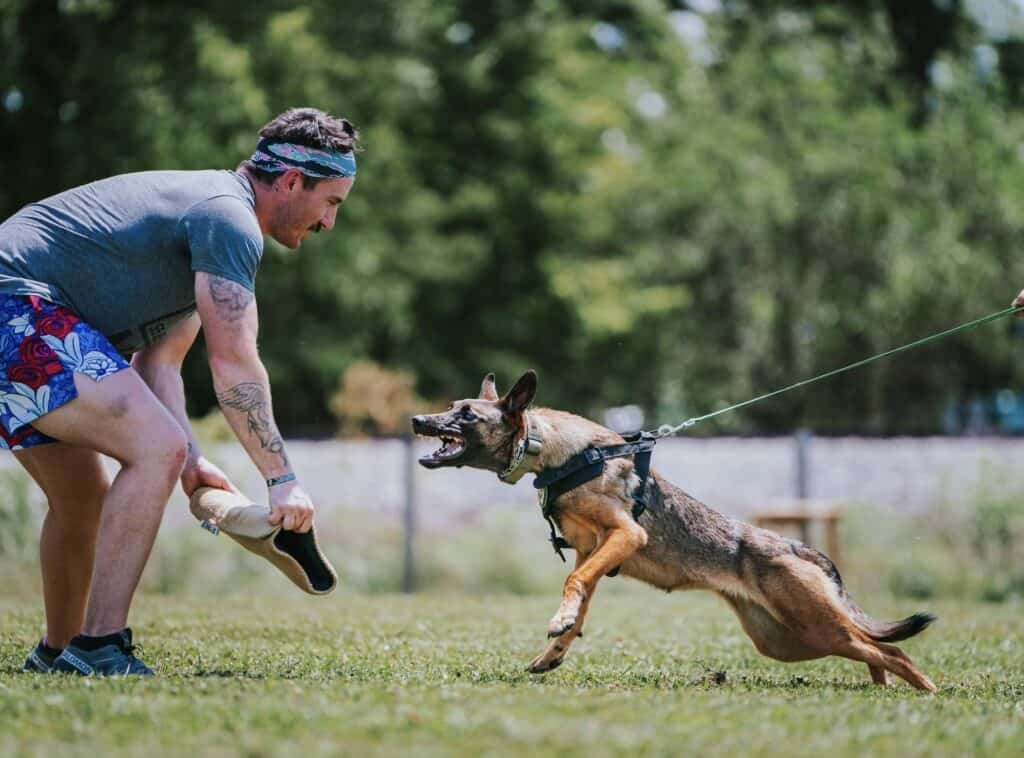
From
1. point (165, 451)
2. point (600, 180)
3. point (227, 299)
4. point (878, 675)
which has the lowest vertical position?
point (878, 675)

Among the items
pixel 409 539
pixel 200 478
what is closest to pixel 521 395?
pixel 200 478

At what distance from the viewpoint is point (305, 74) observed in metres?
23.2

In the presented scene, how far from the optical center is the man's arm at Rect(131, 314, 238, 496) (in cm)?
564

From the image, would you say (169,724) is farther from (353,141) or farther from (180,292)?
(353,141)

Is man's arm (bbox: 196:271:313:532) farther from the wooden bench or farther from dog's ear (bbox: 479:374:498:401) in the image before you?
the wooden bench

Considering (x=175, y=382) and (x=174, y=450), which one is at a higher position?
(x=175, y=382)

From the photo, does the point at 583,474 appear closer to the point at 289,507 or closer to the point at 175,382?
the point at 289,507

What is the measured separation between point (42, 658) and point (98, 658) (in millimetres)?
759

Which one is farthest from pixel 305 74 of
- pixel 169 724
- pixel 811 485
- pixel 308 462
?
pixel 169 724

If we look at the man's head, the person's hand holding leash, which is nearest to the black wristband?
the person's hand holding leash

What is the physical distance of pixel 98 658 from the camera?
5004 mm

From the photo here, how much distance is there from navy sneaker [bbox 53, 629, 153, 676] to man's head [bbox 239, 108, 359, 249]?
1861mm

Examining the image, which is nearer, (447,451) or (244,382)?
(244,382)

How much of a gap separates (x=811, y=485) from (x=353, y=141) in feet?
33.0
